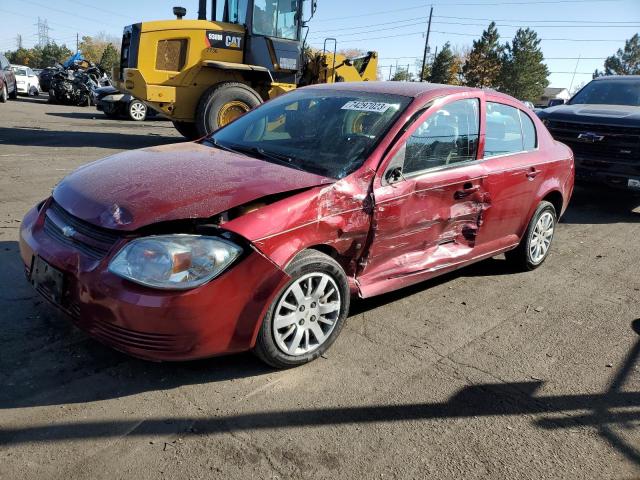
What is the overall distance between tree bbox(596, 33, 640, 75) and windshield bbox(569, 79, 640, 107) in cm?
8338

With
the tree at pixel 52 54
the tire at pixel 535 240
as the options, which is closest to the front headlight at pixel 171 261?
the tire at pixel 535 240

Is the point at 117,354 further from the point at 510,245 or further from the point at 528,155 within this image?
the point at 528,155

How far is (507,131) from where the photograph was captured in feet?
14.9

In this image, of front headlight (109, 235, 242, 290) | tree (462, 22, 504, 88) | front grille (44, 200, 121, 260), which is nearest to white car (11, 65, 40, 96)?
front grille (44, 200, 121, 260)

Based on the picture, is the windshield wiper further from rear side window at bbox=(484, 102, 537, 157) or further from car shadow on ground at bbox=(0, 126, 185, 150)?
car shadow on ground at bbox=(0, 126, 185, 150)

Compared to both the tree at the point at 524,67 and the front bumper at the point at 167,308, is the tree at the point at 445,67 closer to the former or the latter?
the tree at the point at 524,67

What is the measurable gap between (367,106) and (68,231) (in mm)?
2150

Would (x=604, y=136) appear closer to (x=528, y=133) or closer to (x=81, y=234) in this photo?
(x=528, y=133)

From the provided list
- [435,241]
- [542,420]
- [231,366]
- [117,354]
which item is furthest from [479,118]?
[117,354]

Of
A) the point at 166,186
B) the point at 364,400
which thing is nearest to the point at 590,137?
the point at 364,400

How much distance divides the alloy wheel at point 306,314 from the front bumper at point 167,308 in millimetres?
168

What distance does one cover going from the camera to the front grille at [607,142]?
723 cm

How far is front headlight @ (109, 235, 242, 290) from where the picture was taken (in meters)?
2.57

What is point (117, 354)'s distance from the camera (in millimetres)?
3039
